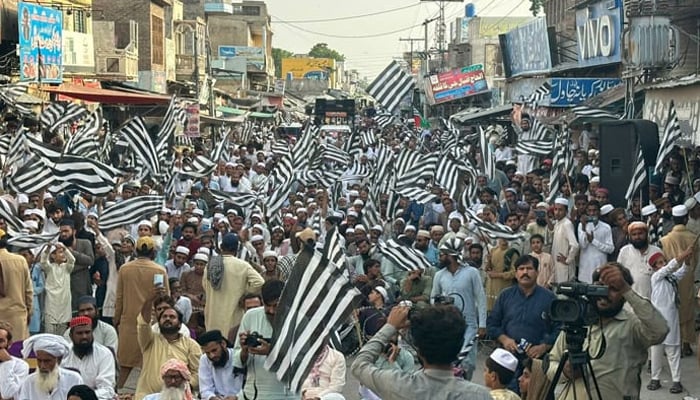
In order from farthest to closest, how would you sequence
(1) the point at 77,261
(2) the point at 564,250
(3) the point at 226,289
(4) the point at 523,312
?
(2) the point at 564,250 < (1) the point at 77,261 < (3) the point at 226,289 < (4) the point at 523,312

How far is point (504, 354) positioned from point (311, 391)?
1.50 meters

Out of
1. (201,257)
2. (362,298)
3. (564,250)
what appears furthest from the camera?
(564,250)

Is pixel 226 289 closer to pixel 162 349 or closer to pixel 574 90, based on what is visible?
pixel 162 349

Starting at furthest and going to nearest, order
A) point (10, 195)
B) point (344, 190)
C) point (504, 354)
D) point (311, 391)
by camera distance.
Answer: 1. point (344, 190)
2. point (10, 195)
3. point (311, 391)
4. point (504, 354)

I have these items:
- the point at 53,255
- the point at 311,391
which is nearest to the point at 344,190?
the point at 53,255

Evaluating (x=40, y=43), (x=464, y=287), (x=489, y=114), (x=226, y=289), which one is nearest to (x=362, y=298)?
(x=464, y=287)

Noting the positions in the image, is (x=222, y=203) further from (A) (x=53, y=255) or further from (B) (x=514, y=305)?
(B) (x=514, y=305)

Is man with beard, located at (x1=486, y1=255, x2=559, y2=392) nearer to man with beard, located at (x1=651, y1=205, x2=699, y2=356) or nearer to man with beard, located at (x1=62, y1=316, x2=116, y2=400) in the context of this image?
man with beard, located at (x1=62, y1=316, x2=116, y2=400)

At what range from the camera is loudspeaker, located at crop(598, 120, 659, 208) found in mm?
17531

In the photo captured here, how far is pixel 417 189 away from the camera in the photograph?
18984 mm

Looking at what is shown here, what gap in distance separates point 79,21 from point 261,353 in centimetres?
3121

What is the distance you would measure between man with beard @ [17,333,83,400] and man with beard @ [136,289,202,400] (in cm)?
83

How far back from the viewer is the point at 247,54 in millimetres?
86375

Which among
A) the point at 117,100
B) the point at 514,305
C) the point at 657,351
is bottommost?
the point at 657,351
